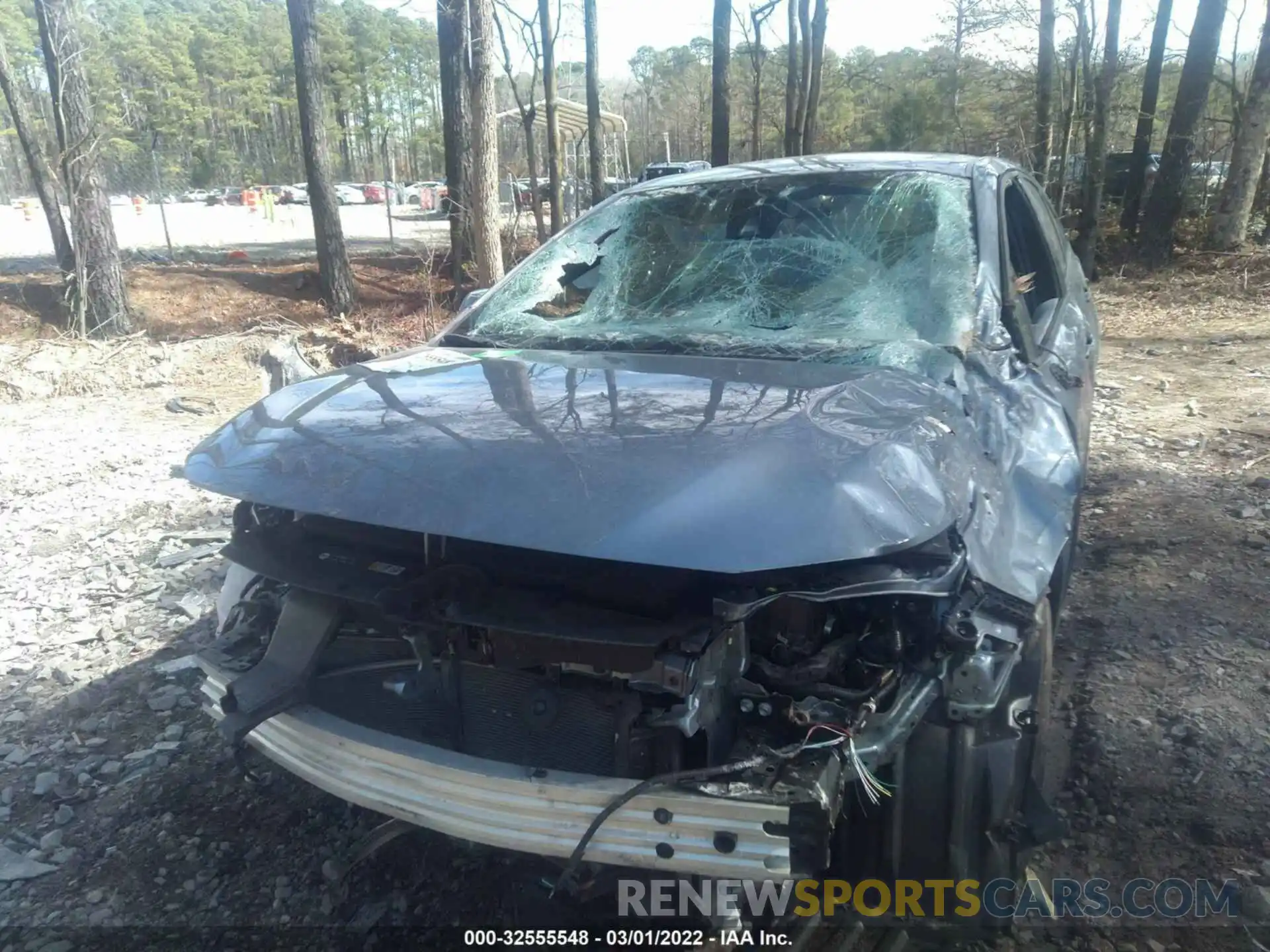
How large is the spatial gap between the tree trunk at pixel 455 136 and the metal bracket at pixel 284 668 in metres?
8.90

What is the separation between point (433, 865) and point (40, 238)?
27.5m

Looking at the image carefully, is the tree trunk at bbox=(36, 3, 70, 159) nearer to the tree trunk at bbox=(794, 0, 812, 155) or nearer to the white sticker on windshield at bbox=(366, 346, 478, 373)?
the white sticker on windshield at bbox=(366, 346, 478, 373)

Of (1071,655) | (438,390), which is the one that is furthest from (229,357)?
(1071,655)

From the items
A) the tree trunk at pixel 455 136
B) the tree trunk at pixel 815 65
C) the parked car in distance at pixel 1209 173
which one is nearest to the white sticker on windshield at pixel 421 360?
the tree trunk at pixel 455 136

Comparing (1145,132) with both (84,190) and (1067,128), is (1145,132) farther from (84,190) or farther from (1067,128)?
(84,190)

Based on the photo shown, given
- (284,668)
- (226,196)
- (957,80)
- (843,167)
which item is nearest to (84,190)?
(843,167)

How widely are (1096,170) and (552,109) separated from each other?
28.0 ft

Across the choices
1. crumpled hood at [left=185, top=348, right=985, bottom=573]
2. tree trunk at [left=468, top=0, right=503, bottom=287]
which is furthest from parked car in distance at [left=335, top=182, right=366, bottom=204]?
crumpled hood at [left=185, top=348, right=985, bottom=573]

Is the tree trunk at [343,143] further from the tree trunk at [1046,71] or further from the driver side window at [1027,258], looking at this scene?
the driver side window at [1027,258]

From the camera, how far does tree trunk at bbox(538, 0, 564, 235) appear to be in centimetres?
1541

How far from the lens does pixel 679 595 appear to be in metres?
2.06

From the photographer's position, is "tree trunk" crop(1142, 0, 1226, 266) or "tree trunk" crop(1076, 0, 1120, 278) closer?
"tree trunk" crop(1142, 0, 1226, 266)

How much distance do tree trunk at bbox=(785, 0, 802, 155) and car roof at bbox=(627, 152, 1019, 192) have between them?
1880 cm

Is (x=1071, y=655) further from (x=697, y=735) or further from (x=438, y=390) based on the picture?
(x=438, y=390)
